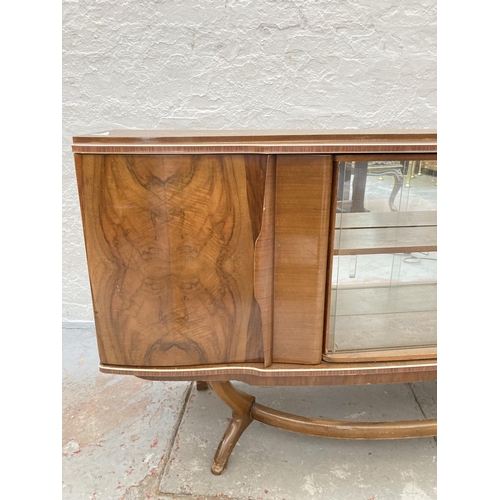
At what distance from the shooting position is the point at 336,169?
3.87ft

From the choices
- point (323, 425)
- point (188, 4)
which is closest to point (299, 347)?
point (323, 425)

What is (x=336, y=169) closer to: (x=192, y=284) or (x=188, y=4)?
(x=192, y=284)

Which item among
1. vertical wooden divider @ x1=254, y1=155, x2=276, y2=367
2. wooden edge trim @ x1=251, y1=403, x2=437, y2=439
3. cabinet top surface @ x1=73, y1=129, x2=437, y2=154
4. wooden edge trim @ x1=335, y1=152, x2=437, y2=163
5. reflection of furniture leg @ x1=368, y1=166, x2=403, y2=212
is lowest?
wooden edge trim @ x1=251, y1=403, x2=437, y2=439

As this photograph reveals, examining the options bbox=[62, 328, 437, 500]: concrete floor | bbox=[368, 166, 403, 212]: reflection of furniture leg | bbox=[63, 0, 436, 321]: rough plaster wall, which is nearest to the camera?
bbox=[368, 166, 403, 212]: reflection of furniture leg

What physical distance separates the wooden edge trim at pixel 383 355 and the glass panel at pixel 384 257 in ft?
0.07

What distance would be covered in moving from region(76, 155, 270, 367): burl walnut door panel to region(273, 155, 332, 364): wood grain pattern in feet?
0.09

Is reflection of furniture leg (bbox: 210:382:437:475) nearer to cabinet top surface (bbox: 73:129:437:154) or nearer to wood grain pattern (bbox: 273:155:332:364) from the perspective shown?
wood grain pattern (bbox: 273:155:332:364)

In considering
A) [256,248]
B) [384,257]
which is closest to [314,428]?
[384,257]

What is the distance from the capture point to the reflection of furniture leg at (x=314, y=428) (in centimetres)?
154

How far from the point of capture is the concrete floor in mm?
1476

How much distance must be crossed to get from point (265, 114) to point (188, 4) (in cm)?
62

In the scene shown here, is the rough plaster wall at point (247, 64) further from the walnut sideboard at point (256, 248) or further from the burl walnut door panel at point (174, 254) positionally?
the burl walnut door panel at point (174, 254)

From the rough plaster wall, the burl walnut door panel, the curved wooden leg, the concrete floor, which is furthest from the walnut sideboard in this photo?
the rough plaster wall

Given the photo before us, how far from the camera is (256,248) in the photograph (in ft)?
3.93
